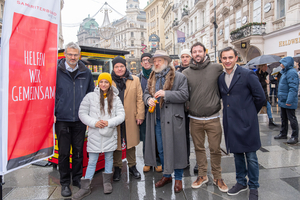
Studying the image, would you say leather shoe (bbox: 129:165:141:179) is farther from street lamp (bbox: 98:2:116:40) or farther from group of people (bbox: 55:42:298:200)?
street lamp (bbox: 98:2:116:40)

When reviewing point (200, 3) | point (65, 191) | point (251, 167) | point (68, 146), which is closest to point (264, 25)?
point (200, 3)

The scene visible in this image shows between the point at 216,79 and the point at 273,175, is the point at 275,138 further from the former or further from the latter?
the point at 216,79

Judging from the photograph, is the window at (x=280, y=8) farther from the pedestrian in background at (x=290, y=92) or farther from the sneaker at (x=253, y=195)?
the sneaker at (x=253, y=195)

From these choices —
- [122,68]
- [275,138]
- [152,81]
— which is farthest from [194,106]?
[275,138]

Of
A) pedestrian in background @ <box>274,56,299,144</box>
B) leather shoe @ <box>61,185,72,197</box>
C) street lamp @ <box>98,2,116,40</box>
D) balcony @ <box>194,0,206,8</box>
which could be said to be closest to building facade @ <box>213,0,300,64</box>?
balcony @ <box>194,0,206,8</box>

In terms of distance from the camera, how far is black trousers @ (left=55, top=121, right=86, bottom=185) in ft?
10.3

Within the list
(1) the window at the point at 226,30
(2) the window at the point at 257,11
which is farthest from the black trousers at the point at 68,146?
(1) the window at the point at 226,30

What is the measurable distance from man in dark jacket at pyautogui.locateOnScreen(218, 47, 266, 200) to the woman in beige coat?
1.43 metres

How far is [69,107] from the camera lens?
3.10m

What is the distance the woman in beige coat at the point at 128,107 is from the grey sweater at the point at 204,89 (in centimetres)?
92

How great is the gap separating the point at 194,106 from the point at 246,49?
17044mm

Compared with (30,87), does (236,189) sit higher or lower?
lower

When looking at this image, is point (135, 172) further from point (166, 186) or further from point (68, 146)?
point (68, 146)

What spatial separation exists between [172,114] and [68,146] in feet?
5.50
